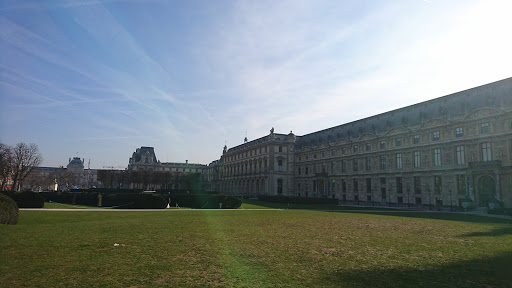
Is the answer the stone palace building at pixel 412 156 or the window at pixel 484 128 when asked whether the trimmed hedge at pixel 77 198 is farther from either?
the window at pixel 484 128

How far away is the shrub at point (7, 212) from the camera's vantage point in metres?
16.2

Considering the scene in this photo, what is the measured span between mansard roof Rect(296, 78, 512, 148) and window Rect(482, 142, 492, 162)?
4.86 metres

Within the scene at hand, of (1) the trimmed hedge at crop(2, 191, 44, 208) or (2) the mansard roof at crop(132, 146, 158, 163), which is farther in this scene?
(2) the mansard roof at crop(132, 146, 158, 163)

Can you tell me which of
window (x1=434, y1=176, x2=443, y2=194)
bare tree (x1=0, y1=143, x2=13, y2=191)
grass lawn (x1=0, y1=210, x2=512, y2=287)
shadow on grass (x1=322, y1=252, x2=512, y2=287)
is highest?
bare tree (x1=0, y1=143, x2=13, y2=191)

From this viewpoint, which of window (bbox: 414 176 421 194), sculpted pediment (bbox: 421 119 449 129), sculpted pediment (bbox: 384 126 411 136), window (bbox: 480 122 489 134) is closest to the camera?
window (bbox: 480 122 489 134)

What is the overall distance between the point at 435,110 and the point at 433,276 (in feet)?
159

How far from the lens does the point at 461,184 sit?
44031mm

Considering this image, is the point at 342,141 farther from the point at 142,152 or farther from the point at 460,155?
the point at 142,152

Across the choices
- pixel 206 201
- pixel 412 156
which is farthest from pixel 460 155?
pixel 206 201

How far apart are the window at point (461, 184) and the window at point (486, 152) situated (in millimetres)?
3690

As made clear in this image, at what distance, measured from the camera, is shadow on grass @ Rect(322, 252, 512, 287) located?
25.4ft

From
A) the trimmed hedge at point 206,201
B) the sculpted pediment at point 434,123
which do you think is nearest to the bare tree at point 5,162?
the trimmed hedge at point 206,201

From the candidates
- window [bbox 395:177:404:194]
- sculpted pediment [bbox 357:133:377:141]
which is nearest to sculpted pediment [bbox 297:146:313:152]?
sculpted pediment [bbox 357:133:377:141]

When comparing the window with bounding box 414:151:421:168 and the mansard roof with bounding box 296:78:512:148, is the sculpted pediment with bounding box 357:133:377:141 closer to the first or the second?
the mansard roof with bounding box 296:78:512:148
